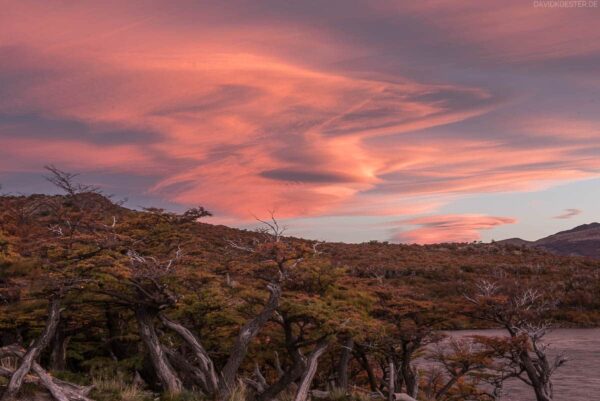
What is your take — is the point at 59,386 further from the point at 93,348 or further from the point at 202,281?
the point at 93,348

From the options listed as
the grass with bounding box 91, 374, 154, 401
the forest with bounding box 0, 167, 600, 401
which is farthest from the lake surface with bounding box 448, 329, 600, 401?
the grass with bounding box 91, 374, 154, 401

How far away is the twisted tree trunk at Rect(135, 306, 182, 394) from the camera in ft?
64.3

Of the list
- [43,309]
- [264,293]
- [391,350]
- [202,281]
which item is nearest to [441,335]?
[391,350]

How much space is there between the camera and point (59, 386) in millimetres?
17219

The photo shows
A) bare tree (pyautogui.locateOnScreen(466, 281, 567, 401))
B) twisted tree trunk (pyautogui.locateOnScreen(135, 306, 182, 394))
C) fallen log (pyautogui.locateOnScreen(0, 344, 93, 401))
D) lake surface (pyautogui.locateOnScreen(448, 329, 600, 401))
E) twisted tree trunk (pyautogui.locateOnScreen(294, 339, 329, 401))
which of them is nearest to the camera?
fallen log (pyautogui.locateOnScreen(0, 344, 93, 401))

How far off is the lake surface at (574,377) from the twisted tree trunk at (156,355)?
59.8ft

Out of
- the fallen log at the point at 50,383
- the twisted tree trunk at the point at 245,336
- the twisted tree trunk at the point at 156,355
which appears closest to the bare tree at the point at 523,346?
the twisted tree trunk at the point at 245,336

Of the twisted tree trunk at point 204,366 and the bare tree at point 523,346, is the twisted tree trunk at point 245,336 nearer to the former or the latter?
the twisted tree trunk at point 204,366

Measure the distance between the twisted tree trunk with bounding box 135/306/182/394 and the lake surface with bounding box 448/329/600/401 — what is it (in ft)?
59.8

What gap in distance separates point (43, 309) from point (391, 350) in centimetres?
1650

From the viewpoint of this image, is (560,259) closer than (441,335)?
No

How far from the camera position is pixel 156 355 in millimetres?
19781

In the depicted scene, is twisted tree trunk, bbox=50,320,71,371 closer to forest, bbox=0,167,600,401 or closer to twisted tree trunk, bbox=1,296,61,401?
forest, bbox=0,167,600,401

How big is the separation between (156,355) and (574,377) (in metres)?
32.5
